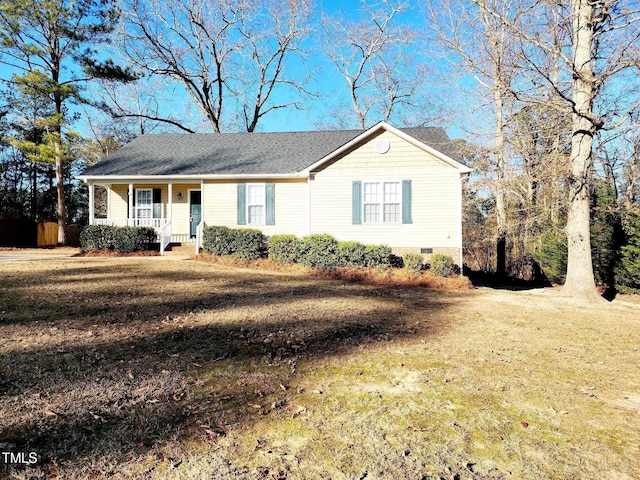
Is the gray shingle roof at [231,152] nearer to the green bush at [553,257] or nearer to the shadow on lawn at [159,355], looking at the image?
the green bush at [553,257]

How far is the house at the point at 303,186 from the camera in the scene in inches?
526

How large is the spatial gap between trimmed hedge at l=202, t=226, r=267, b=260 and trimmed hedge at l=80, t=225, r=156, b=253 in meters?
2.97

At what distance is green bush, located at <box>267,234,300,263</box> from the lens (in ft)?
→ 42.7

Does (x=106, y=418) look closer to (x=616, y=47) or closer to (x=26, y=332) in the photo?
(x=26, y=332)

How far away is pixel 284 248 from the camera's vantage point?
520 inches

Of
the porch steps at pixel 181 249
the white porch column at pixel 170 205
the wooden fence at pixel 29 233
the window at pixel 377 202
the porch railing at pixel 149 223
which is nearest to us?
the window at pixel 377 202

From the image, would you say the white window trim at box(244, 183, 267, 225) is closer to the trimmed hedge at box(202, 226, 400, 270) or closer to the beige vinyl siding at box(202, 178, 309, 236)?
the beige vinyl siding at box(202, 178, 309, 236)

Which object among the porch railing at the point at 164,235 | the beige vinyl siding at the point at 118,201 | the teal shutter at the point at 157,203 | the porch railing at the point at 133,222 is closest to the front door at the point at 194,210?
the porch railing at the point at 164,235

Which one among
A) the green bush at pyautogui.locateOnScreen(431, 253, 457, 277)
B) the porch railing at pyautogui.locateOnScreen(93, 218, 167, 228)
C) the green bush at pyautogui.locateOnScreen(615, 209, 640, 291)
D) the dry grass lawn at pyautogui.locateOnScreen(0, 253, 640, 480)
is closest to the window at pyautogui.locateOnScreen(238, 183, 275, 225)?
the porch railing at pyautogui.locateOnScreen(93, 218, 167, 228)

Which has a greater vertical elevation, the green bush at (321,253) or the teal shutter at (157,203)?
the teal shutter at (157,203)

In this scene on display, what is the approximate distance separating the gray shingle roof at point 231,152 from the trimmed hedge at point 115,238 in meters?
2.47

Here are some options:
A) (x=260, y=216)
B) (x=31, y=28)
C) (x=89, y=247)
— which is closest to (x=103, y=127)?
(x=31, y=28)

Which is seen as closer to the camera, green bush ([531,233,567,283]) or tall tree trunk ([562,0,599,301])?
tall tree trunk ([562,0,599,301])

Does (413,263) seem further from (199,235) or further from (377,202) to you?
(199,235)
